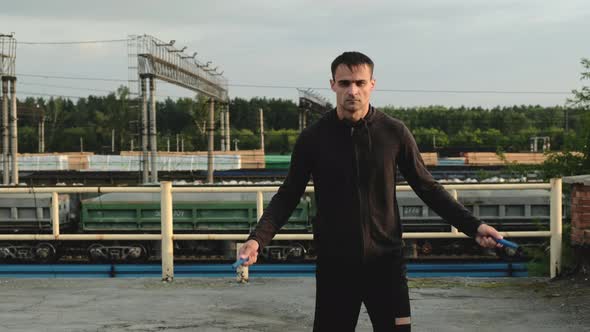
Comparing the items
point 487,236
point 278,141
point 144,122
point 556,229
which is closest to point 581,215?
point 556,229

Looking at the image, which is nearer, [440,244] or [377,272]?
[377,272]

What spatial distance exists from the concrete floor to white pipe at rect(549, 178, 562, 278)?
21cm

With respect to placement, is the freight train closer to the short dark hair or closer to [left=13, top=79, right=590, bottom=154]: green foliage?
the short dark hair

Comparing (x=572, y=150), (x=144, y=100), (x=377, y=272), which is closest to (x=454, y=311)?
(x=377, y=272)

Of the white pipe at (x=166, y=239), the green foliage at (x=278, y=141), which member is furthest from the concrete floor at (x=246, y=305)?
the green foliage at (x=278, y=141)

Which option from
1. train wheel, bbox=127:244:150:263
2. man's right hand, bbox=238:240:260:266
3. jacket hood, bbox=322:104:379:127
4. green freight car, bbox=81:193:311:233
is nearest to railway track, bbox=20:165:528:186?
green freight car, bbox=81:193:311:233

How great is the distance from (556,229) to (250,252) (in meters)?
5.20

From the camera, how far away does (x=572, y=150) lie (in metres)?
11.5

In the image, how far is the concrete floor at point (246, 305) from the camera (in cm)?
527

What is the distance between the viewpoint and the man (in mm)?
3012

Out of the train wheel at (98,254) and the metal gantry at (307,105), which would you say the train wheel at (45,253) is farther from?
the metal gantry at (307,105)

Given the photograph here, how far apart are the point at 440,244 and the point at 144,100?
14.9m

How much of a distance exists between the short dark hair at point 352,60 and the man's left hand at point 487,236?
0.81 meters

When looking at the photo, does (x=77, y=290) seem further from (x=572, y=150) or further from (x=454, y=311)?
(x=572, y=150)
